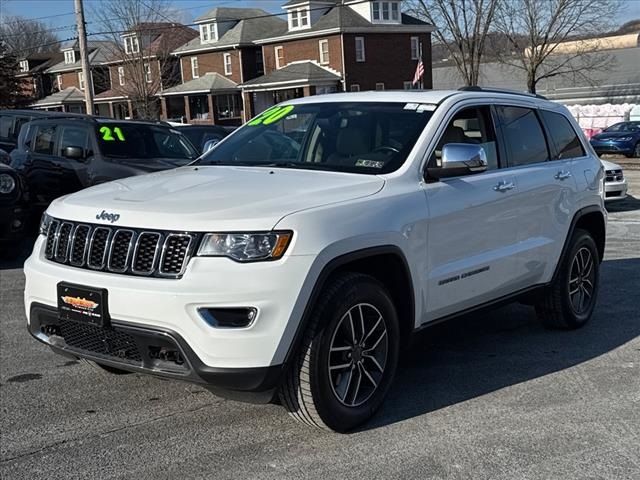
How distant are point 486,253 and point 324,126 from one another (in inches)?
53.0

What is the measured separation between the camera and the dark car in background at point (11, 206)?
28.4ft

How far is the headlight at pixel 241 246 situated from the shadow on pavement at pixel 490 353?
1247 mm

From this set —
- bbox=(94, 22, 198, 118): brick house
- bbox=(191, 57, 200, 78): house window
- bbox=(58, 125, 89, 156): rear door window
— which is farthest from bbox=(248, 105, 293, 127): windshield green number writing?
bbox=(191, 57, 200, 78): house window

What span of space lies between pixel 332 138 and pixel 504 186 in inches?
47.4

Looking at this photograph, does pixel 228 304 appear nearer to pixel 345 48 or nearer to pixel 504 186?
pixel 504 186

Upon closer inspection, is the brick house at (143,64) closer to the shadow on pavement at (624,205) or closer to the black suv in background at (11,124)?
the black suv in background at (11,124)

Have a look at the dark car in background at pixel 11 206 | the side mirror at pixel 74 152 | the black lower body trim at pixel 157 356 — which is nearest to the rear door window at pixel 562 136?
the black lower body trim at pixel 157 356

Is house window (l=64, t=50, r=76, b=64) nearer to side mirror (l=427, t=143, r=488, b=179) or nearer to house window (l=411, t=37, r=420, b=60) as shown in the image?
house window (l=411, t=37, r=420, b=60)

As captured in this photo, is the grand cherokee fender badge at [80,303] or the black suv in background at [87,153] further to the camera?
the black suv in background at [87,153]

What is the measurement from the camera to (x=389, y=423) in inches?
173

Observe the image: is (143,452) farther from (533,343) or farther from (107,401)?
(533,343)

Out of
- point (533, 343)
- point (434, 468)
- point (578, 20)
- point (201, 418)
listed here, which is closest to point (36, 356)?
point (201, 418)

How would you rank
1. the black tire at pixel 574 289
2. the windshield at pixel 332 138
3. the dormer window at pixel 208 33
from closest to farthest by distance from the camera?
1. the windshield at pixel 332 138
2. the black tire at pixel 574 289
3. the dormer window at pixel 208 33

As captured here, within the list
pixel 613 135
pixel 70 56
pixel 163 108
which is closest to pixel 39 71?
pixel 70 56
